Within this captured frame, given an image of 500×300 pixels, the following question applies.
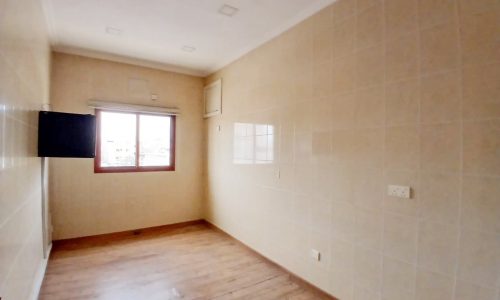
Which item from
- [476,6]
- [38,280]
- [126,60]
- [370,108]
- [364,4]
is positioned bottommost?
[38,280]

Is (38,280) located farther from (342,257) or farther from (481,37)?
(481,37)

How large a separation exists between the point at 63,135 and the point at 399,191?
292cm

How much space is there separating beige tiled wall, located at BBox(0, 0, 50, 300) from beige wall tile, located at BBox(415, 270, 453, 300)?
2.48 metres

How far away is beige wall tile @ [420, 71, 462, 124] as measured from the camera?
1.62m

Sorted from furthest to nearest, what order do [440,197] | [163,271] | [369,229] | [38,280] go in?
[163,271]
[38,280]
[369,229]
[440,197]

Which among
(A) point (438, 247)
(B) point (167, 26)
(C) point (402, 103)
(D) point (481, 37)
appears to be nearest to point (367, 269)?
(A) point (438, 247)

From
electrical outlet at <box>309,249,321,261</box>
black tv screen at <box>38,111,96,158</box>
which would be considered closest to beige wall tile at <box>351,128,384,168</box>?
electrical outlet at <box>309,249,321,261</box>

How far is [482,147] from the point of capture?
4.93ft

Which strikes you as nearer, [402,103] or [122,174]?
[402,103]

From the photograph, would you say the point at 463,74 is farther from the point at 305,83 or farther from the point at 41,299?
the point at 41,299

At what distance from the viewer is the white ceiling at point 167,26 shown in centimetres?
262

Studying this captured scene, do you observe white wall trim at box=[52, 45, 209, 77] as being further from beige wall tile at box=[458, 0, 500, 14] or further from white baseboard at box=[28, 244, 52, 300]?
beige wall tile at box=[458, 0, 500, 14]

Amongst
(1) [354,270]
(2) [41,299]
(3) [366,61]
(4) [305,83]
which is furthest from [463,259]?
(2) [41,299]

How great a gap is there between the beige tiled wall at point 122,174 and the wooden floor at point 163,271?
389mm
